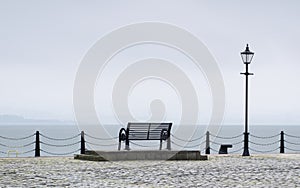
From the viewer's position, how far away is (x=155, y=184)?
48.1 ft

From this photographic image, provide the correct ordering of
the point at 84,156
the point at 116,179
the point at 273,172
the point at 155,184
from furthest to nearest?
Result: the point at 84,156 → the point at 273,172 → the point at 116,179 → the point at 155,184

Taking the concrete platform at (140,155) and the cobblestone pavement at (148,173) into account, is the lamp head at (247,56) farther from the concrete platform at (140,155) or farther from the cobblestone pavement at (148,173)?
the cobblestone pavement at (148,173)

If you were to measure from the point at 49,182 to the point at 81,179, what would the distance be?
0.96 m

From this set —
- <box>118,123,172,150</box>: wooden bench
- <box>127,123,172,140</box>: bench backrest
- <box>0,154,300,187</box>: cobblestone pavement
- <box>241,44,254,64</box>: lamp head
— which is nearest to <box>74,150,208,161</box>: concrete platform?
<box>0,154,300,187</box>: cobblestone pavement

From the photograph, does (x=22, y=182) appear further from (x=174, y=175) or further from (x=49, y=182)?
(x=174, y=175)

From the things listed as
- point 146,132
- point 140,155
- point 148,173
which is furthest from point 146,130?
point 148,173

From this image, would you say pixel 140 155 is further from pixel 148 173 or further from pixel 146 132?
pixel 148 173

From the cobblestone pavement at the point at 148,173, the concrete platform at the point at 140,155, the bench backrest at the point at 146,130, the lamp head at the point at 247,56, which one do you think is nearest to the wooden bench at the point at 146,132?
the bench backrest at the point at 146,130

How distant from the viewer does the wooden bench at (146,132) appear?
76.0 feet

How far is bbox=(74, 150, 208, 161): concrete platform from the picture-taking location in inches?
839

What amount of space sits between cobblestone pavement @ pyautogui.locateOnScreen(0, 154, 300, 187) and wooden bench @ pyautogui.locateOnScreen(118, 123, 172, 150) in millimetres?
2148

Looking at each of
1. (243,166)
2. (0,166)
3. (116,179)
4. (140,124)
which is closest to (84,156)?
(140,124)

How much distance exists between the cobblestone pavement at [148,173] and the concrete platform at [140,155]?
57 centimetres

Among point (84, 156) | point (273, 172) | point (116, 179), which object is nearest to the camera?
point (116, 179)
